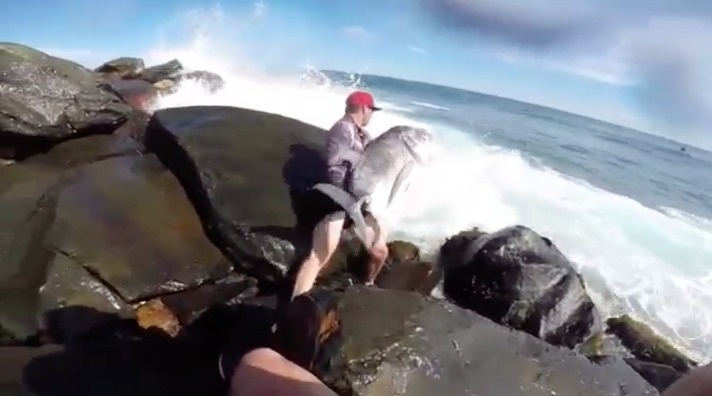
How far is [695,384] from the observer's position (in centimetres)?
155

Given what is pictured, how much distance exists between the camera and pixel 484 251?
6.84 meters

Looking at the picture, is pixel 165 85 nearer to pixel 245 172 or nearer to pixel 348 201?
pixel 245 172

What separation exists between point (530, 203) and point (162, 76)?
32.7ft

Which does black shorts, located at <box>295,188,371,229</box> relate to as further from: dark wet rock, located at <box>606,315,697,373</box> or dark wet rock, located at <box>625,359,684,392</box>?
dark wet rock, located at <box>606,315,697,373</box>

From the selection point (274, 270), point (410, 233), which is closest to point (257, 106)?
point (410, 233)

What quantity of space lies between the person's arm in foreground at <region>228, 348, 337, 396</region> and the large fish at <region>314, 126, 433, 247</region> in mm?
1713

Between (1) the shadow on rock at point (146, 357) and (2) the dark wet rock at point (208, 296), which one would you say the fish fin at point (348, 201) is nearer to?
(1) the shadow on rock at point (146, 357)

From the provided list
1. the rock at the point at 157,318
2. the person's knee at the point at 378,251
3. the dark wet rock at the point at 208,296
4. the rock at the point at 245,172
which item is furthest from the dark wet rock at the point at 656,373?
the rock at the point at 157,318

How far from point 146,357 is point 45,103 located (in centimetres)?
448

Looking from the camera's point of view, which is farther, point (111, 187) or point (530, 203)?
point (530, 203)

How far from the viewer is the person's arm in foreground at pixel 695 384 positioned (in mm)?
1535

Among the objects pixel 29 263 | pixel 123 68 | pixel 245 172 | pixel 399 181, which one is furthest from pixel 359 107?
pixel 123 68

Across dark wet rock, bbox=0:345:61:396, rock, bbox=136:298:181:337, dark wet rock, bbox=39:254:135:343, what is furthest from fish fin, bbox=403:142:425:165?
dark wet rock, bbox=0:345:61:396

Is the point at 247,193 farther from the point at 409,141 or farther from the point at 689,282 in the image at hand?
the point at 689,282
